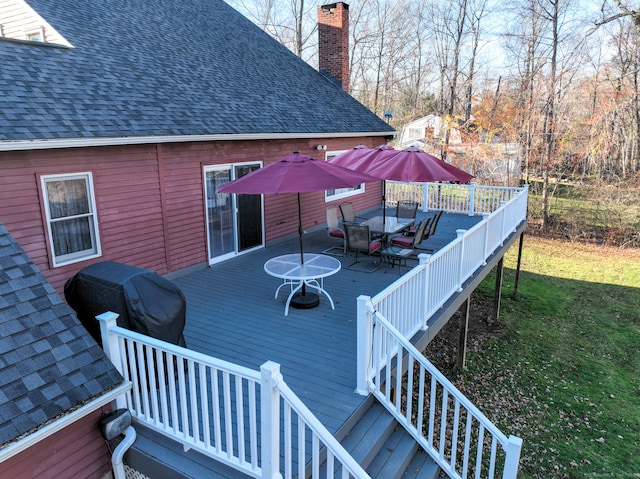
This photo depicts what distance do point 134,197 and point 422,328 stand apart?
4885 mm

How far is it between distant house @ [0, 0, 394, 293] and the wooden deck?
3.62 ft

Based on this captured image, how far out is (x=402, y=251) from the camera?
860 cm

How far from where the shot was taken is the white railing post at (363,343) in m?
4.38

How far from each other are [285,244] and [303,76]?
605 cm

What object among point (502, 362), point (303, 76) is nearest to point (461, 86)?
point (303, 76)

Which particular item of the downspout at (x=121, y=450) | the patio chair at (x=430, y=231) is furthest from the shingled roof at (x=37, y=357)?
the patio chair at (x=430, y=231)

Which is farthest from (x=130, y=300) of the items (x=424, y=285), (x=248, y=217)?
(x=248, y=217)

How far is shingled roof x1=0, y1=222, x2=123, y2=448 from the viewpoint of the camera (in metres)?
3.19

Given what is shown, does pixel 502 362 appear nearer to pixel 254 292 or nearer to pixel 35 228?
pixel 254 292

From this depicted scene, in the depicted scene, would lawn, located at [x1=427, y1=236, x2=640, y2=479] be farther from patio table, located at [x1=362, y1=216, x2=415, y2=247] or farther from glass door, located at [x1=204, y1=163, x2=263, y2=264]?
glass door, located at [x1=204, y1=163, x2=263, y2=264]

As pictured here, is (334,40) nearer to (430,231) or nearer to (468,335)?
(430,231)

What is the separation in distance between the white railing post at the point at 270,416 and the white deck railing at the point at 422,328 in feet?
4.77

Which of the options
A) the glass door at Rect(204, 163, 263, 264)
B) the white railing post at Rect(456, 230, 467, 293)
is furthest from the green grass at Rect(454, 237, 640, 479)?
the glass door at Rect(204, 163, 263, 264)

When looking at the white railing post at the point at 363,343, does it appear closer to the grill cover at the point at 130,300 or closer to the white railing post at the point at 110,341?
the grill cover at the point at 130,300
